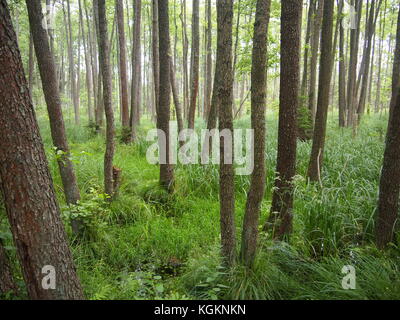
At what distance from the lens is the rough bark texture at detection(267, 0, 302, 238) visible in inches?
139

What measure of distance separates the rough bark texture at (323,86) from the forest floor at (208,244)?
0.46 meters

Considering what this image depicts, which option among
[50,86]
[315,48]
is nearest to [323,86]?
[315,48]

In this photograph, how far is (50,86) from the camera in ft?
13.0

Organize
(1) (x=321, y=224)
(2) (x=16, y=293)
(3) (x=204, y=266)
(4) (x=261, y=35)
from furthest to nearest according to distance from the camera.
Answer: (1) (x=321, y=224), (3) (x=204, y=266), (4) (x=261, y=35), (2) (x=16, y=293)

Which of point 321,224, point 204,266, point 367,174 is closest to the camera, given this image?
point 204,266

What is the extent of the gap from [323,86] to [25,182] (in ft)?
16.6

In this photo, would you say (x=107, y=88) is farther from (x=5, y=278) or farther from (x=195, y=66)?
(x=195, y=66)

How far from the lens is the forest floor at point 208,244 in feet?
9.57

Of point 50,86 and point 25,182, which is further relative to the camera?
point 50,86

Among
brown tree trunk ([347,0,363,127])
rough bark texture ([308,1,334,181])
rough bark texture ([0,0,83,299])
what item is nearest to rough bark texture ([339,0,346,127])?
brown tree trunk ([347,0,363,127])

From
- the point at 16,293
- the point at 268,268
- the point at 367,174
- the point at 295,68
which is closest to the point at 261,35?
the point at 295,68

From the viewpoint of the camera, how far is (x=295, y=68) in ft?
11.8

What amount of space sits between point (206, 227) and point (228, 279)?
175 centimetres
